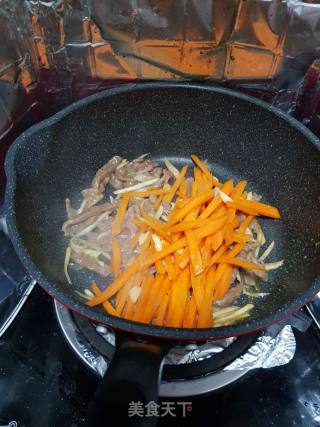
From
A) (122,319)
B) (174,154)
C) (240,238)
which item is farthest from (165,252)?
(174,154)

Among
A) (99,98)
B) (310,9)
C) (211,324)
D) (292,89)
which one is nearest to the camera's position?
(211,324)

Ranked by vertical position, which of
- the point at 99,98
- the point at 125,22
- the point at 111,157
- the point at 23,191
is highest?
the point at 125,22

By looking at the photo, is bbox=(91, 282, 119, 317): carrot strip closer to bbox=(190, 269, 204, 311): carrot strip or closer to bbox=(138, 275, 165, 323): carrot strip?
bbox=(138, 275, 165, 323): carrot strip

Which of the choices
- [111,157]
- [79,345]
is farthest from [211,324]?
[111,157]

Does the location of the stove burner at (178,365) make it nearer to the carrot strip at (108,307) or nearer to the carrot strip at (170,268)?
the carrot strip at (108,307)

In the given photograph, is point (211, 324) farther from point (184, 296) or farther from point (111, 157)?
point (111, 157)

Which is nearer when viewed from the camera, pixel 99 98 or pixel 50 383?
pixel 50 383
